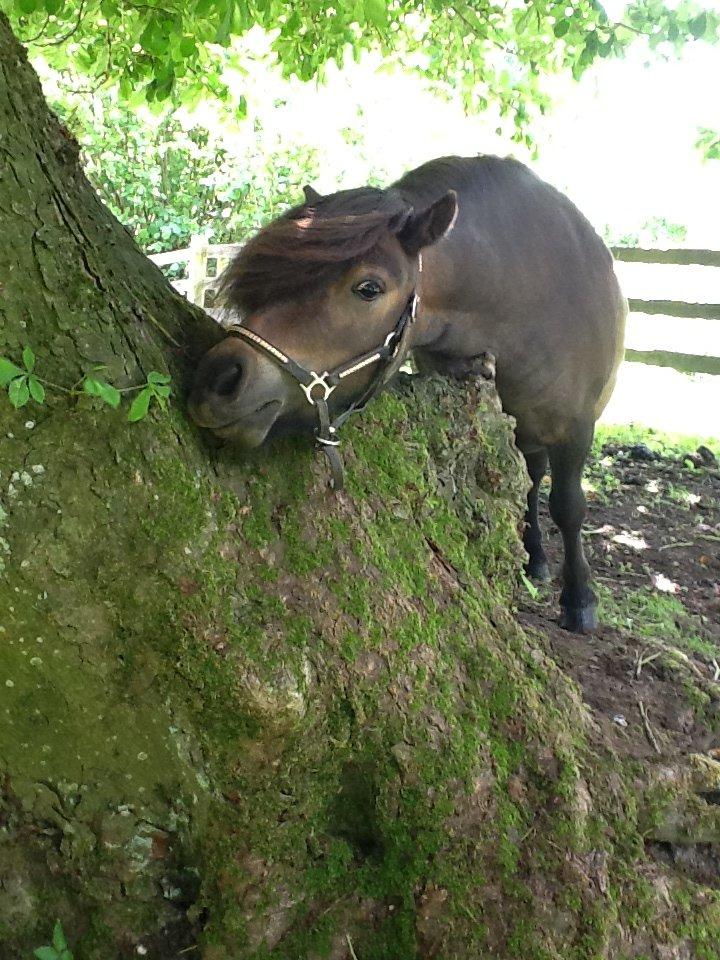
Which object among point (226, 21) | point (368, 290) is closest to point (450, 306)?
point (368, 290)

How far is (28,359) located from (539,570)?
4.07m

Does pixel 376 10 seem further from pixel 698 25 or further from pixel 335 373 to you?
pixel 335 373

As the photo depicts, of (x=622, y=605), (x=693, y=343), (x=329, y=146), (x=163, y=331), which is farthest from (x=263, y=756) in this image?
(x=329, y=146)

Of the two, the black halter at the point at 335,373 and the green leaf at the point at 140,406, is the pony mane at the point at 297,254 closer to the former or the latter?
the black halter at the point at 335,373

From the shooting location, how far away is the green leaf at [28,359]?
136 centimetres

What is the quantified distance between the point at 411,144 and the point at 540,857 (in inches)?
580

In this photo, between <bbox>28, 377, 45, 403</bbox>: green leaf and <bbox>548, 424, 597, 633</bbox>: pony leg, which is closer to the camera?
<bbox>28, 377, 45, 403</bbox>: green leaf

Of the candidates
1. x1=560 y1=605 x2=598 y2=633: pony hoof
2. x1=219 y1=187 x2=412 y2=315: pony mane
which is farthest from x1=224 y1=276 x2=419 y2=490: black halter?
x1=560 y1=605 x2=598 y2=633: pony hoof

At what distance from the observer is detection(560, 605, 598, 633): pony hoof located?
3.92 m

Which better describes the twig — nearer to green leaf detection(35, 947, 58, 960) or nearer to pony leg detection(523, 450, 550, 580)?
green leaf detection(35, 947, 58, 960)

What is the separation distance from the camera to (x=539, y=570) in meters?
4.96

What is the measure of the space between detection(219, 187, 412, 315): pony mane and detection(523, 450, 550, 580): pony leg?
2.97 meters

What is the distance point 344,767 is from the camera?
5.88 feet

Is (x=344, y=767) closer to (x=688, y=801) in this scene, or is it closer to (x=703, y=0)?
(x=688, y=801)
